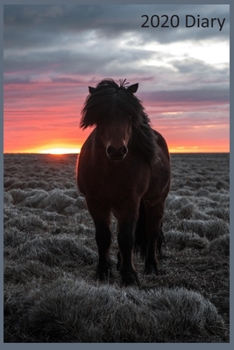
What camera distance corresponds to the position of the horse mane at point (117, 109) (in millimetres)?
5176

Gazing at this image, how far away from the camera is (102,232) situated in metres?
5.88

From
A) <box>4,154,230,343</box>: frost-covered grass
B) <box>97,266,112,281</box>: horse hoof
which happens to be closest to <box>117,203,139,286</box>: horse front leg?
<box>4,154,230,343</box>: frost-covered grass

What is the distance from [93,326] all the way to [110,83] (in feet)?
9.16

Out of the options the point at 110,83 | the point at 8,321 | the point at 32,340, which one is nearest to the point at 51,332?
the point at 32,340

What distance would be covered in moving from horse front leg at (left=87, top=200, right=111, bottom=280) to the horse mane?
0.83 metres

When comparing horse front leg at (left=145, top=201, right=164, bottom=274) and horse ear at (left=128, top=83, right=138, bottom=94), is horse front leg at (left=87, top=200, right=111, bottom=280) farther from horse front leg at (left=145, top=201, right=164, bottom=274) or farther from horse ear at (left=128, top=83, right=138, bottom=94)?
horse ear at (left=128, top=83, right=138, bottom=94)

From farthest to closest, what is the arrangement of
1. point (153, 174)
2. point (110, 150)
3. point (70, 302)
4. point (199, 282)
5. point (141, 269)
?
point (141, 269)
point (153, 174)
point (199, 282)
point (110, 150)
point (70, 302)

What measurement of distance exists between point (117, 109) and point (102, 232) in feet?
5.31

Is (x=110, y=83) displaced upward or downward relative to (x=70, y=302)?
upward

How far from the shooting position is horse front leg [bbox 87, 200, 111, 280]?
18.8ft

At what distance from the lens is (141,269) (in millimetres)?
7145

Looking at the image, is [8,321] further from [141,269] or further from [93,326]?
[141,269]

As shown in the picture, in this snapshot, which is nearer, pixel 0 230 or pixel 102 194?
pixel 0 230

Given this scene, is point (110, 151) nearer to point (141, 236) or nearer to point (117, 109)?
A: point (117, 109)
